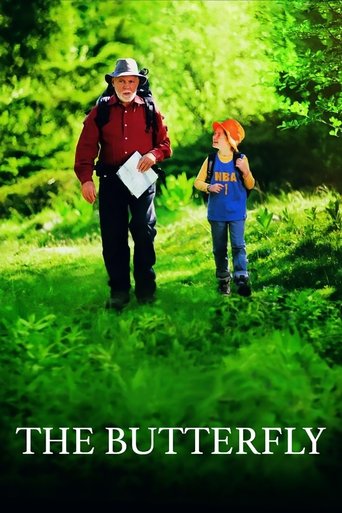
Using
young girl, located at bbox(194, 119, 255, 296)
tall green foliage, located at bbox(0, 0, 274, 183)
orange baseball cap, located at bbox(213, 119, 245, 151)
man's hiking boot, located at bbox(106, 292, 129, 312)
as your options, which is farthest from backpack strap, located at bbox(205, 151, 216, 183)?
tall green foliage, located at bbox(0, 0, 274, 183)

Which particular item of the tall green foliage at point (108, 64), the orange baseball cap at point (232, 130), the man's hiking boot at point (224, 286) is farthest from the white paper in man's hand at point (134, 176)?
the tall green foliage at point (108, 64)

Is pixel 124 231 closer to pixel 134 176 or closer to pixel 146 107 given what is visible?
pixel 134 176

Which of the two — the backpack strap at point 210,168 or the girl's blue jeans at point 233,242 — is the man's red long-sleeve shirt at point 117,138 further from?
the girl's blue jeans at point 233,242

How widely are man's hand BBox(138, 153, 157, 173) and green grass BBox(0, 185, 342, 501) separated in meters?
0.98

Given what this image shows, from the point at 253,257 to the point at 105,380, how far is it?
3267 mm

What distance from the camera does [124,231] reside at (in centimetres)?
629

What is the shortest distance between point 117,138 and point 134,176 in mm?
299

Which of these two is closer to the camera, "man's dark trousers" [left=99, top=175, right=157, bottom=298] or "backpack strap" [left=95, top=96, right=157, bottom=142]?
"backpack strap" [left=95, top=96, right=157, bottom=142]

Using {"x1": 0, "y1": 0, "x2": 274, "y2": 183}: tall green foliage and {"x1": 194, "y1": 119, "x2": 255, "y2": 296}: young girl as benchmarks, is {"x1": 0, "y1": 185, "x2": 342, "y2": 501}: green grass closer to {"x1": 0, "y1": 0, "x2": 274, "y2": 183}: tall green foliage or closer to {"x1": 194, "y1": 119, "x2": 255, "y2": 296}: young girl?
{"x1": 194, "y1": 119, "x2": 255, "y2": 296}: young girl

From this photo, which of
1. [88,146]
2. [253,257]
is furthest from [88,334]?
[253,257]

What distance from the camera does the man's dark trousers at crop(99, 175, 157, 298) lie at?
6.18 meters

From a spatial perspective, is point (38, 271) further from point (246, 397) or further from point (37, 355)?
point (246, 397)

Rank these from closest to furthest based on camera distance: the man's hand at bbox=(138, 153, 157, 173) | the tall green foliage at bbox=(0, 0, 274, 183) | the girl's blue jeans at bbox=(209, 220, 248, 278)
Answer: the man's hand at bbox=(138, 153, 157, 173), the girl's blue jeans at bbox=(209, 220, 248, 278), the tall green foliage at bbox=(0, 0, 274, 183)

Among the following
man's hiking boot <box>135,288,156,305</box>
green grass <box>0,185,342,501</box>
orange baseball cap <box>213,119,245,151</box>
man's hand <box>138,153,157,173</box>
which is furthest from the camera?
man's hiking boot <box>135,288,156,305</box>
